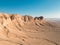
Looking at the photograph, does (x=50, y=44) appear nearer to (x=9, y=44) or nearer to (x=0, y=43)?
(x=9, y=44)

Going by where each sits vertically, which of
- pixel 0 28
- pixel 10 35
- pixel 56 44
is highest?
pixel 0 28

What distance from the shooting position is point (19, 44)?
2183 centimetres

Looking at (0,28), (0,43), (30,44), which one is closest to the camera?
(0,43)

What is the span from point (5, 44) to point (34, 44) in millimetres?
6686

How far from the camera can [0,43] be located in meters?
19.9

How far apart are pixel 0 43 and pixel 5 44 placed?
0.96m

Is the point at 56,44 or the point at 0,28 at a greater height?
the point at 0,28

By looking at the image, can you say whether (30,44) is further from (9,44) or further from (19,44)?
(9,44)

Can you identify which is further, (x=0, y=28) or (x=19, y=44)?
(x=0, y=28)

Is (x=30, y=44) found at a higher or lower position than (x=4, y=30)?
lower

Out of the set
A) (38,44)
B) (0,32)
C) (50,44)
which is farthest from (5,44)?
(50,44)

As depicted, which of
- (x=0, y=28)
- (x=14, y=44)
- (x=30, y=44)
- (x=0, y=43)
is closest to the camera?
(x=0, y=43)

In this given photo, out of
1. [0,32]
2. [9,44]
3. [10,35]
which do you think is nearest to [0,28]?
[0,32]

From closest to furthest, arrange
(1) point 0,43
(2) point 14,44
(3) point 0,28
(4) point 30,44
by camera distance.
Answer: (1) point 0,43 < (2) point 14,44 < (4) point 30,44 < (3) point 0,28
